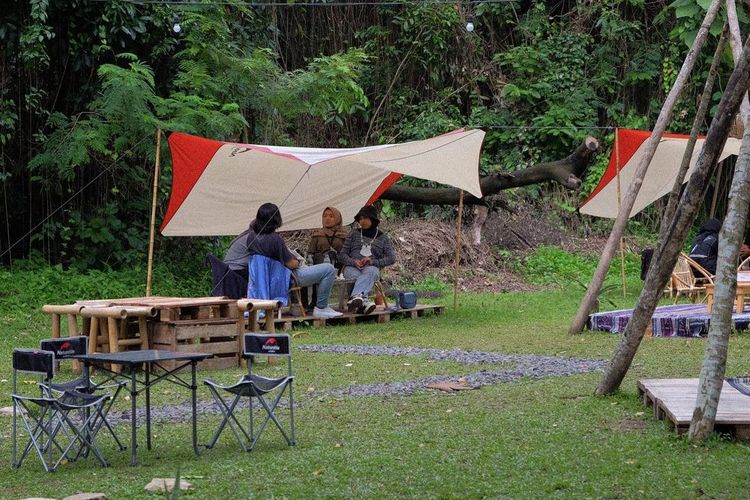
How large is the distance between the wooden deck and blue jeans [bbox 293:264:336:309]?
246 inches

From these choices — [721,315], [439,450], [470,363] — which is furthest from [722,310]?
[470,363]

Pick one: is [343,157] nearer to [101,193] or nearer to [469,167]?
[469,167]

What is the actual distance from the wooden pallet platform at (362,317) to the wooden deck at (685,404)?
20.1 feet

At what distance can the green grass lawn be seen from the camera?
5.76 m

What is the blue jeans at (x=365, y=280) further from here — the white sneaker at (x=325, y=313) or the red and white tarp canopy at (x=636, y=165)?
the red and white tarp canopy at (x=636, y=165)

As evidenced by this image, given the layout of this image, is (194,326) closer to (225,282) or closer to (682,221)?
(225,282)

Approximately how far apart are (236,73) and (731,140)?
696 cm

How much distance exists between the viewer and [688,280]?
1517 centimetres

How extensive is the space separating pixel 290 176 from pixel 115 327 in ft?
19.3

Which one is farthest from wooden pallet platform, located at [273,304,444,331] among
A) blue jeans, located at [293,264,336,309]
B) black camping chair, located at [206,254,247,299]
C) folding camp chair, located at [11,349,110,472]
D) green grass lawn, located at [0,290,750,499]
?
folding camp chair, located at [11,349,110,472]

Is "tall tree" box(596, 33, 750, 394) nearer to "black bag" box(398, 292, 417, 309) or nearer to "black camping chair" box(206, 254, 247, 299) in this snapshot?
"black camping chair" box(206, 254, 247, 299)

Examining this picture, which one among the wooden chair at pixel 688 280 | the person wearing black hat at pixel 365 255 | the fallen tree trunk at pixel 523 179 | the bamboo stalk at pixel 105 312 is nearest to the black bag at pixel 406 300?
the person wearing black hat at pixel 365 255

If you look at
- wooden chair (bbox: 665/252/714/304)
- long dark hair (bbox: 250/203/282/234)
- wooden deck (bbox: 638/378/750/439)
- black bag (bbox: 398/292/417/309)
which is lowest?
wooden deck (bbox: 638/378/750/439)

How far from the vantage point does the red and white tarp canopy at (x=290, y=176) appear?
13.9m
